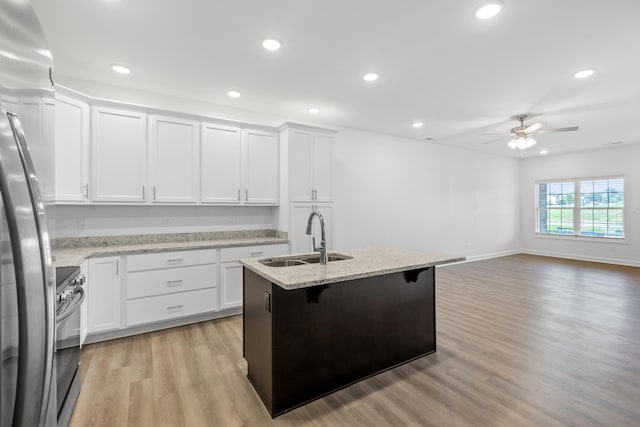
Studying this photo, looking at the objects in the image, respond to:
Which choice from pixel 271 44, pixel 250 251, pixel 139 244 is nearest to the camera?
pixel 271 44

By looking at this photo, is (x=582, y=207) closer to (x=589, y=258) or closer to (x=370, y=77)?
(x=589, y=258)

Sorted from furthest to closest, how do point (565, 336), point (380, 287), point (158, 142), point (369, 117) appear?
point (369, 117)
point (158, 142)
point (565, 336)
point (380, 287)

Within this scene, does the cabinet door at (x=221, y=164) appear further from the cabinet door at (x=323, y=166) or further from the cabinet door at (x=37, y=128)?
the cabinet door at (x=37, y=128)

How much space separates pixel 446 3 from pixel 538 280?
5.24 meters

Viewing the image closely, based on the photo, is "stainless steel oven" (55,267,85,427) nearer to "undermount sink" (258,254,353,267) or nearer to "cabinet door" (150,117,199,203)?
"undermount sink" (258,254,353,267)

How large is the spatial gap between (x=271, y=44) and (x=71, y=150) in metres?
Result: 2.21

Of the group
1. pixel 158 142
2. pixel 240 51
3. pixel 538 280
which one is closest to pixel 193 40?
pixel 240 51

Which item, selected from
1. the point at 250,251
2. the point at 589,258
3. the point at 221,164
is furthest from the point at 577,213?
the point at 221,164

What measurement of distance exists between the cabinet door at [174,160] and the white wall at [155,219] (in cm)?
32

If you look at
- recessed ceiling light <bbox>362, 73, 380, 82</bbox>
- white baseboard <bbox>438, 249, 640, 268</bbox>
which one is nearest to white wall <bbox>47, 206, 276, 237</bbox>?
recessed ceiling light <bbox>362, 73, 380, 82</bbox>

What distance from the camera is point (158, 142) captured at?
3400 millimetres

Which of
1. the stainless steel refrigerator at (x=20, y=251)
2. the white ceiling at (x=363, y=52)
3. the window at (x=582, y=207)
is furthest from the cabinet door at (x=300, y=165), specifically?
the window at (x=582, y=207)

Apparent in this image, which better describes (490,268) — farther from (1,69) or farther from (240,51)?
(1,69)

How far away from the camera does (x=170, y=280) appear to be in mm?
3236
